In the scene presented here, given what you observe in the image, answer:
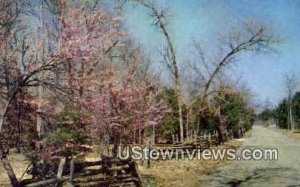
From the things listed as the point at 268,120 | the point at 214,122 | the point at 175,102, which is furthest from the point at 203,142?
the point at 268,120

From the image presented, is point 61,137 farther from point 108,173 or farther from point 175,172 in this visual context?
point 175,172

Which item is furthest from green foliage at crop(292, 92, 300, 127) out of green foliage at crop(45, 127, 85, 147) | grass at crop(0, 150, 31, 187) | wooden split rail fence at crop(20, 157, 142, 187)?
wooden split rail fence at crop(20, 157, 142, 187)

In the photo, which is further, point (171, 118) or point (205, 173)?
point (171, 118)

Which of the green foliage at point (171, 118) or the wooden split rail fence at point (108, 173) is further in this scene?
the green foliage at point (171, 118)

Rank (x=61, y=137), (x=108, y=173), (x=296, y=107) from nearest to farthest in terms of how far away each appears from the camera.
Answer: (x=108, y=173)
(x=61, y=137)
(x=296, y=107)

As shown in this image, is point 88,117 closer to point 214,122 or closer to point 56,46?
point 56,46

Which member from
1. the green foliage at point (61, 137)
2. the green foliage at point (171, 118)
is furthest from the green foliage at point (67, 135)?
the green foliage at point (171, 118)

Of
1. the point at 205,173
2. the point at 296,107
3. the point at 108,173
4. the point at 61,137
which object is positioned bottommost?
the point at 205,173

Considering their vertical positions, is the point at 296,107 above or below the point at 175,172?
above

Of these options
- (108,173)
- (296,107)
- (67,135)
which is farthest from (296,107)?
(108,173)

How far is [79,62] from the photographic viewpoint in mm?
9820

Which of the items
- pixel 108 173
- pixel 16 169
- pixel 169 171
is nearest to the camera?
pixel 108 173

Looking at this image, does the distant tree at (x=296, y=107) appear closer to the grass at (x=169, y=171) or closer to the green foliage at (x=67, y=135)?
the grass at (x=169, y=171)

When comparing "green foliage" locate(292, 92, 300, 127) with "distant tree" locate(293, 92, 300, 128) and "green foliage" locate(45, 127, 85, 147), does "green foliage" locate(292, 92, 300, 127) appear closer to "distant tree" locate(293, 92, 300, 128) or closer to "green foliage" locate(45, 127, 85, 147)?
"distant tree" locate(293, 92, 300, 128)
